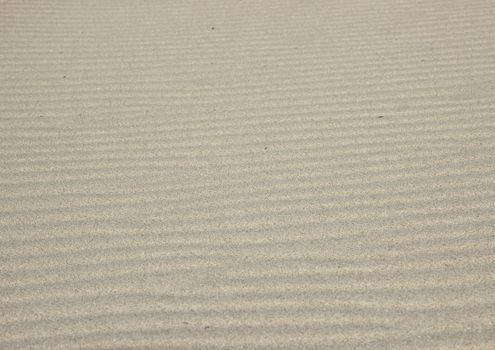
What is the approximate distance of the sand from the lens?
197 cm

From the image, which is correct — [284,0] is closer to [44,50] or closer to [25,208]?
[44,50]

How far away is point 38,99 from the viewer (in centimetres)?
322

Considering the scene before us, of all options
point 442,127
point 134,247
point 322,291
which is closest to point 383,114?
point 442,127

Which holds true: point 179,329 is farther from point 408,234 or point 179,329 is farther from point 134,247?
point 408,234

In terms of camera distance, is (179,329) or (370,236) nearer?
(179,329)

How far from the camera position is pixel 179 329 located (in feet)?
6.34

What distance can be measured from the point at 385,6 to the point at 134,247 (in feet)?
9.90

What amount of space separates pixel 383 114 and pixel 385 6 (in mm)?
1581

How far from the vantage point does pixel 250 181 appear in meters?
2.60

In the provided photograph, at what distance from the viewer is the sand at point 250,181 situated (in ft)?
6.48

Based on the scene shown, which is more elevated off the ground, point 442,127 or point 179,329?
point 442,127

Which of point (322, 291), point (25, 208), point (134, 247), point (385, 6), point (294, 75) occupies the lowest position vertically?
point (322, 291)

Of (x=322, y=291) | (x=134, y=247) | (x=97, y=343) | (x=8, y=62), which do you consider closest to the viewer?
(x=97, y=343)

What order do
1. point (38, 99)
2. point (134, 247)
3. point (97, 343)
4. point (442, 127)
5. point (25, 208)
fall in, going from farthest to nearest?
point (38, 99)
point (442, 127)
point (25, 208)
point (134, 247)
point (97, 343)
